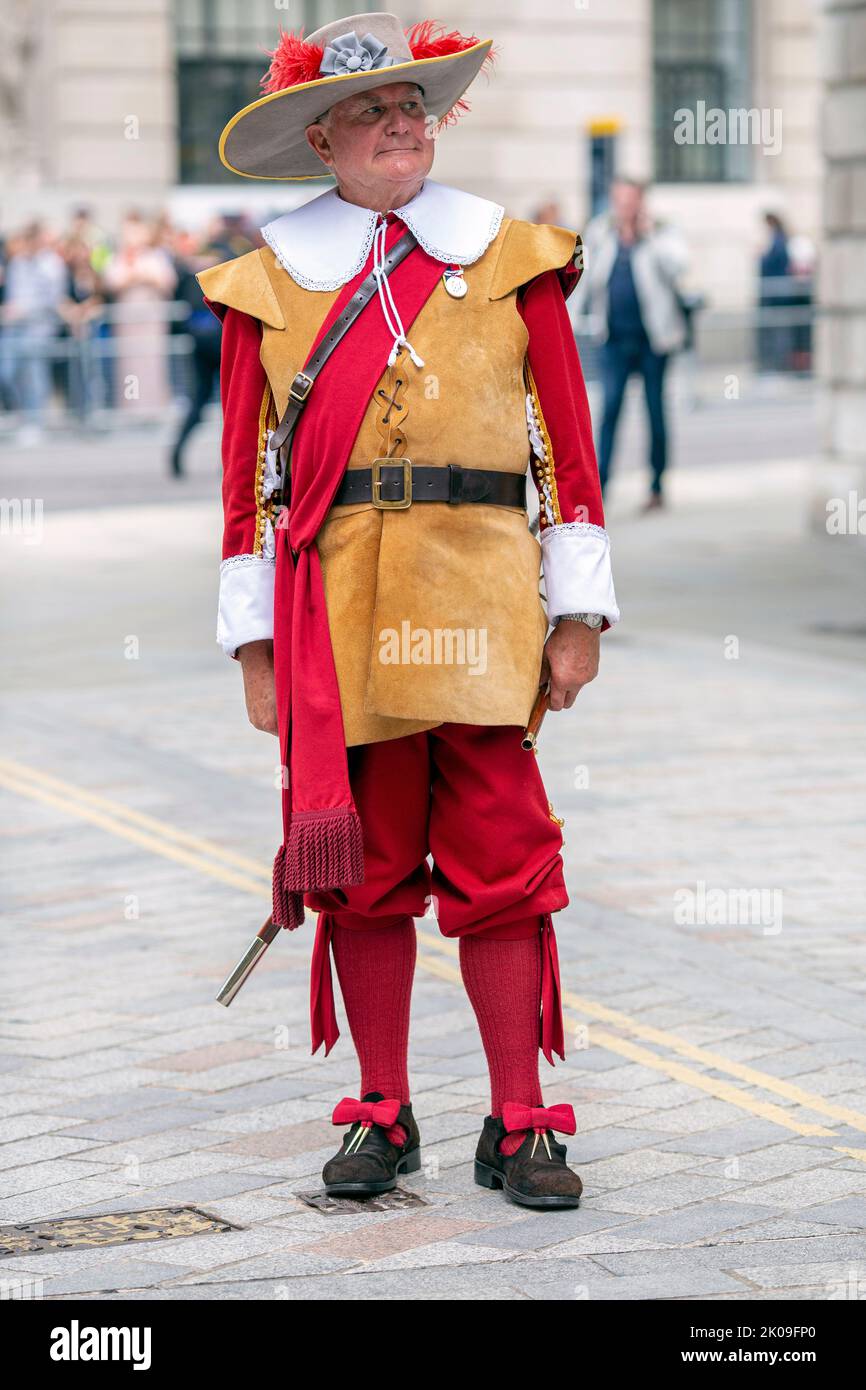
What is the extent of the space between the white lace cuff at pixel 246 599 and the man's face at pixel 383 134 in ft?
2.25

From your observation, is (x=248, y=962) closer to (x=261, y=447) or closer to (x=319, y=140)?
(x=261, y=447)

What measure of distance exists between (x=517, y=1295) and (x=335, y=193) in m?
1.91

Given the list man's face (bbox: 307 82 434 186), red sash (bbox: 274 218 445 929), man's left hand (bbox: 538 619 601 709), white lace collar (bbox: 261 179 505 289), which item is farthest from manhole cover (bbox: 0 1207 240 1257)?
man's face (bbox: 307 82 434 186)

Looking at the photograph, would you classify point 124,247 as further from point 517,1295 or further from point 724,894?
point 517,1295

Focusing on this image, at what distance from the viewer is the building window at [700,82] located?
2973 cm

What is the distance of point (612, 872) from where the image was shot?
6.40m

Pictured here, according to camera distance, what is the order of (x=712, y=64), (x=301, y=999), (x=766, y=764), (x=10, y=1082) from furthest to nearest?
(x=712, y=64)
(x=766, y=764)
(x=301, y=999)
(x=10, y=1082)

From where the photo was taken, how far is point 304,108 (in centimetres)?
406

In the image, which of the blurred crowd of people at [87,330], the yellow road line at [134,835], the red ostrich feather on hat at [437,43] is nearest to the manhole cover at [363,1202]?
the red ostrich feather on hat at [437,43]

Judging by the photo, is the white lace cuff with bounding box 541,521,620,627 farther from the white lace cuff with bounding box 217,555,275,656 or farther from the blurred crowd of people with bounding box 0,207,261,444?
the blurred crowd of people with bounding box 0,207,261,444

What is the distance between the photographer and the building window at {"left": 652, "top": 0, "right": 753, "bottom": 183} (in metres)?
29.7

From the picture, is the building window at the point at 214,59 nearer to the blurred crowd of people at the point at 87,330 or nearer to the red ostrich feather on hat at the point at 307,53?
the blurred crowd of people at the point at 87,330

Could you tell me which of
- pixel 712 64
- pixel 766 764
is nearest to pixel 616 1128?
pixel 766 764

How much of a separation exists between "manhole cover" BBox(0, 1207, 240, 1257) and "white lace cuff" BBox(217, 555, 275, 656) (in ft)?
3.19
